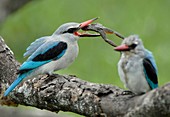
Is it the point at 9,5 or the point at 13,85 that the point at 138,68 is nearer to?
the point at 13,85

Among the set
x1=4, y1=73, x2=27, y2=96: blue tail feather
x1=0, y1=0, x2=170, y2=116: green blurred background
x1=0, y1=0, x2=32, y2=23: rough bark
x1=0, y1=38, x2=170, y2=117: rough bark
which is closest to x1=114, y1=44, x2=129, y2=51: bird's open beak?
x1=0, y1=38, x2=170, y2=117: rough bark

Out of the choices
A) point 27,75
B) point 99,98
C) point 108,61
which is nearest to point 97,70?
point 108,61

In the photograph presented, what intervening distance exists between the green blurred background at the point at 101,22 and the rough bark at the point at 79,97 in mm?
6009

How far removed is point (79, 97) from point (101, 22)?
882 cm

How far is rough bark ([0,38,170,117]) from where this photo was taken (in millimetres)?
4543

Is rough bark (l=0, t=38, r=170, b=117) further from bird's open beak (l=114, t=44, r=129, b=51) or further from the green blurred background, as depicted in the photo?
the green blurred background

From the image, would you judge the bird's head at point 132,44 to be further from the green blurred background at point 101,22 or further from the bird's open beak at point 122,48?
the green blurred background at point 101,22

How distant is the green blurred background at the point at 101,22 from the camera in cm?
1269

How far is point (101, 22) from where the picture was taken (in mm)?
13930

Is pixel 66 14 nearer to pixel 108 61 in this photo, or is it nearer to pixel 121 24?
pixel 121 24

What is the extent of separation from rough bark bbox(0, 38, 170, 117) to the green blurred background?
237 inches

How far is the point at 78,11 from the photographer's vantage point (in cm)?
1490

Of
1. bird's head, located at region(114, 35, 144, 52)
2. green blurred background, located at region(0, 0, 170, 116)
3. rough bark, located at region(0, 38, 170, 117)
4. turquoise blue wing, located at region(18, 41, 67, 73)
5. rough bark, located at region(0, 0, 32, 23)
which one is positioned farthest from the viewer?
green blurred background, located at region(0, 0, 170, 116)

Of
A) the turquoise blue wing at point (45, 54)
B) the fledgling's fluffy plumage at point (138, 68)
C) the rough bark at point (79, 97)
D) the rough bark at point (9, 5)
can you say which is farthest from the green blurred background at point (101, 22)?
the fledgling's fluffy plumage at point (138, 68)
